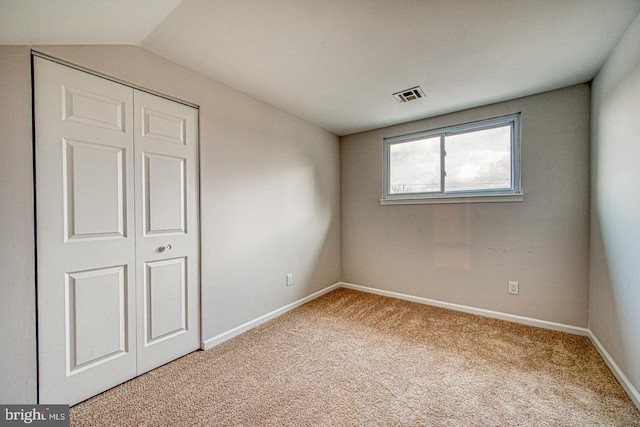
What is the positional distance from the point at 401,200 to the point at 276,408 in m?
2.55

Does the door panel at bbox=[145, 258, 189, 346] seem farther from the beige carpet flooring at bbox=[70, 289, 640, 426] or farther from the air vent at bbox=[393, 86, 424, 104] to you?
the air vent at bbox=[393, 86, 424, 104]

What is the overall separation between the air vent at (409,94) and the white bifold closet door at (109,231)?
1893 millimetres

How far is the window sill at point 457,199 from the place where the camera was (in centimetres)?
255

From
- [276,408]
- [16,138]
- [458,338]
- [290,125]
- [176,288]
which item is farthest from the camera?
[290,125]

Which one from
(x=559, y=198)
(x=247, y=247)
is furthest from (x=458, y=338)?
(x=247, y=247)

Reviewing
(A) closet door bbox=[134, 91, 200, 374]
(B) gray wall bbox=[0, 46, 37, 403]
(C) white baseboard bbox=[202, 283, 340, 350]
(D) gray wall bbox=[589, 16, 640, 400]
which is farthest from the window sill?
(B) gray wall bbox=[0, 46, 37, 403]

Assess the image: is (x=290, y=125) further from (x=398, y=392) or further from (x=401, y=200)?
(x=398, y=392)

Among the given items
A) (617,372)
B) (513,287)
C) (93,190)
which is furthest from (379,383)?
(93,190)

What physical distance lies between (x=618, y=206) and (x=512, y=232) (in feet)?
2.87

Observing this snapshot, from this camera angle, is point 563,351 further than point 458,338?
No

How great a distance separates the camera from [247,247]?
8.03 feet

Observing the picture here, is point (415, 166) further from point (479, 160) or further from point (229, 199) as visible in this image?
point (229, 199)

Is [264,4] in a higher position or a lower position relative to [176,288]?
higher

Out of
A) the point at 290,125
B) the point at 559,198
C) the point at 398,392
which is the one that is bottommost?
the point at 398,392
